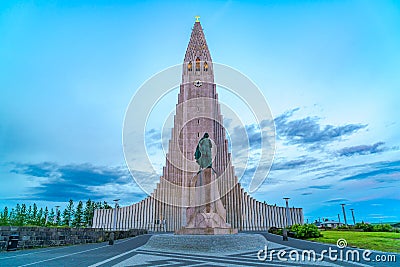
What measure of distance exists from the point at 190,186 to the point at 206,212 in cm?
2049

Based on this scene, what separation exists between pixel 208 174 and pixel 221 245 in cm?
353

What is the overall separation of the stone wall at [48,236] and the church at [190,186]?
16185 millimetres

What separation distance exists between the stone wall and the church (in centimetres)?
1618

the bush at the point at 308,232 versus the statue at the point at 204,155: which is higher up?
the statue at the point at 204,155

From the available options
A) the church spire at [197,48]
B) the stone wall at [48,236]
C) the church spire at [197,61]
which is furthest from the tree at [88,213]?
the stone wall at [48,236]

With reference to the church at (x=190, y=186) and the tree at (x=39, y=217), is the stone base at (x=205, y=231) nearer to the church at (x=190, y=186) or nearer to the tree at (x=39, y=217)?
the church at (x=190, y=186)

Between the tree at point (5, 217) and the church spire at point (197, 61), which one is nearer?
the tree at point (5, 217)

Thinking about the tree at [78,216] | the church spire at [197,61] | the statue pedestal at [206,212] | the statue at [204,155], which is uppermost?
the church spire at [197,61]

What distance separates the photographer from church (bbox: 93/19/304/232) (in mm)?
30750

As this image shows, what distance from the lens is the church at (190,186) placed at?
30750mm

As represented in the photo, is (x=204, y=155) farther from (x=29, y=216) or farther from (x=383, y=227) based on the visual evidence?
(x=29, y=216)

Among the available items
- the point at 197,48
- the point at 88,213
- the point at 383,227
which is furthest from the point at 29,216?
the point at 383,227

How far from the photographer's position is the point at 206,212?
10609 mm

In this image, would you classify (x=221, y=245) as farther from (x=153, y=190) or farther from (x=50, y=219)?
(x=50, y=219)
